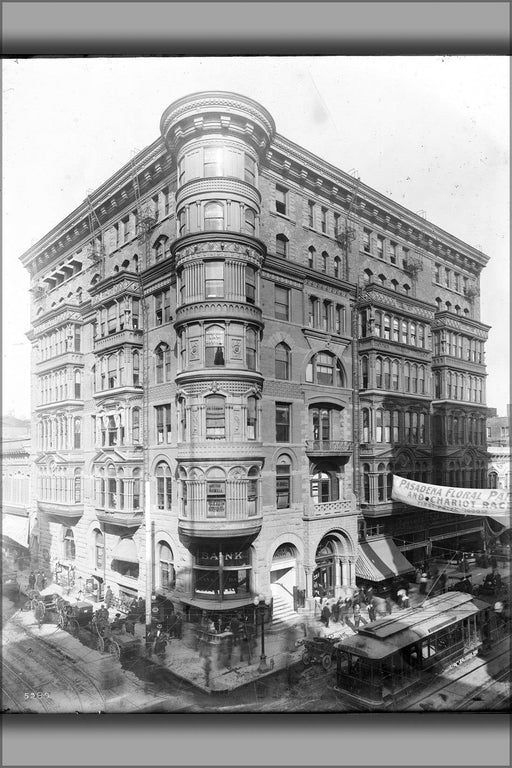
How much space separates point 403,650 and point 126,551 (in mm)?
7534

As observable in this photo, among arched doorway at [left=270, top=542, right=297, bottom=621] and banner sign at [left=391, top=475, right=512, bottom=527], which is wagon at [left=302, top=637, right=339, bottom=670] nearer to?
arched doorway at [left=270, top=542, right=297, bottom=621]

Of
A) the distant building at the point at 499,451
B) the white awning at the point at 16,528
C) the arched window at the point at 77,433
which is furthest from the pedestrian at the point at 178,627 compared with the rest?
the distant building at the point at 499,451

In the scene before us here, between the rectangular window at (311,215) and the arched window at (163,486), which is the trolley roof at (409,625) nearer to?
the arched window at (163,486)

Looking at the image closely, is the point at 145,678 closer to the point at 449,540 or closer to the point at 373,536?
the point at 373,536

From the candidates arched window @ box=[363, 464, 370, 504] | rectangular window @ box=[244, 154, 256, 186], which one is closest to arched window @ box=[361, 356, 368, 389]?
arched window @ box=[363, 464, 370, 504]

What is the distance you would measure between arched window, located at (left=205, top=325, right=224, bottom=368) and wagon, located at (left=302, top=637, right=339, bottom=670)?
23.4 ft

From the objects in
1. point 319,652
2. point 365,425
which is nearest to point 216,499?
point 319,652

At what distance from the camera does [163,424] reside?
507 inches

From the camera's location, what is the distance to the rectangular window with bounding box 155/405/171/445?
12727 millimetres

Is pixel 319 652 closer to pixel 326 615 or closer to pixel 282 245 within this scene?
pixel 326 615

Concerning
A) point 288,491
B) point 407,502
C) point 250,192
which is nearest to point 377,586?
point 407,502

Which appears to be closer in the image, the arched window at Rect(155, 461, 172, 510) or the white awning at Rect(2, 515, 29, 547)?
the white awning at Rect(2, 515, 29, 547)

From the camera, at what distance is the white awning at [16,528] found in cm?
1234

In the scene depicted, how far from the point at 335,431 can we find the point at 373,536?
3.31 meters
